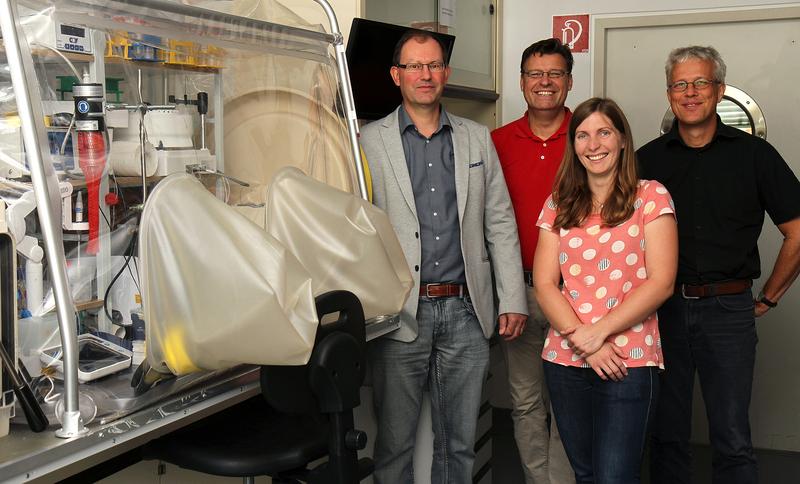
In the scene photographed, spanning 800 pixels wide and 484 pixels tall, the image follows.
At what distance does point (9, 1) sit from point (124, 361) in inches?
25.1

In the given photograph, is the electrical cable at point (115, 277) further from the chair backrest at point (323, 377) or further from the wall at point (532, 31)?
the wall at point (532, 31)

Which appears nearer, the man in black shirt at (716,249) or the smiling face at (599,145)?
the smiling face at (599,145)

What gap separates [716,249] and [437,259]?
2.69ft

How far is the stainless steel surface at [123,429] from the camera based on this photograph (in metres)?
1.25

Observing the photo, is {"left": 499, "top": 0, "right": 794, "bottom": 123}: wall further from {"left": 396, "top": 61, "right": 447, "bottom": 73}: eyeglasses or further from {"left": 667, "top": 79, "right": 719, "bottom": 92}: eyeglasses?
{"left": 396, "top": 61, "right": 447, "bottom": 73}: eyeglasses

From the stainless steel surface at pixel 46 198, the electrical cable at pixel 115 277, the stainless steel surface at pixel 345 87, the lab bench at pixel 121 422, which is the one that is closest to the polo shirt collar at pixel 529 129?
the stainless steel surface at pixel 345 87

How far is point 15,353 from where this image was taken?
1.36 m

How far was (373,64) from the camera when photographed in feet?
8.87

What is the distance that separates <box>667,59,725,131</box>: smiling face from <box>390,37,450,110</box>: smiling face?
723 mm

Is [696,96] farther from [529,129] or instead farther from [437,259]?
[437,259]

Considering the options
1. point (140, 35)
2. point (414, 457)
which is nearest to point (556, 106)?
point (414, 457)

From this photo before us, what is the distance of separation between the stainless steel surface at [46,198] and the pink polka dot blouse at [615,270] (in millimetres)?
1283

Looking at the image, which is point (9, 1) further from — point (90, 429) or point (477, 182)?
point (477, 182)

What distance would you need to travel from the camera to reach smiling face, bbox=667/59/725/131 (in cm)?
257
